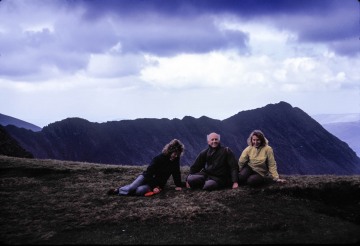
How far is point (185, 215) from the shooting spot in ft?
31.9

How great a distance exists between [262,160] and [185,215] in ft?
13.0

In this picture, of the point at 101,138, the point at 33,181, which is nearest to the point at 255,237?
the point at 33,181

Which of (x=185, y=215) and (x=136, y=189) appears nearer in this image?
(x=185, y=215)

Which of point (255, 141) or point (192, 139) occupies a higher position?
point (192, 139)

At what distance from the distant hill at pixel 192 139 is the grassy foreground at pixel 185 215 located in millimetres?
76329

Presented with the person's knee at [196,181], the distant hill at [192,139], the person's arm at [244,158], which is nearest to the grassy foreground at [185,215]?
the person's knee at [196,181]

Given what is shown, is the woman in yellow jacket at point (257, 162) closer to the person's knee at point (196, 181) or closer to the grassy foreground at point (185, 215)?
the grassy foreground at point (185, 215)

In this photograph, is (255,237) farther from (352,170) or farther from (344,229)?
(352,170)

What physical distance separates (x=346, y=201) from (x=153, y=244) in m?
6.69

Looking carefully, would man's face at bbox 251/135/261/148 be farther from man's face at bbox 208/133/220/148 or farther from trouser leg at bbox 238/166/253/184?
man's face at bbox 208/133/220/148

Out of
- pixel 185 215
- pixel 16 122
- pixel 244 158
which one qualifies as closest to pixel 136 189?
pixel 185 215

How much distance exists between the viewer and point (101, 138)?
98.1 meters

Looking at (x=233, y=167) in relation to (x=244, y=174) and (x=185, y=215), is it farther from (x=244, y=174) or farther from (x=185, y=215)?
(x=185, y=215)

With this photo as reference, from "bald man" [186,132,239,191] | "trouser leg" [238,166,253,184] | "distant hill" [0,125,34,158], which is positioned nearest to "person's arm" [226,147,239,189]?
"bald man" [186,132,239,191]
